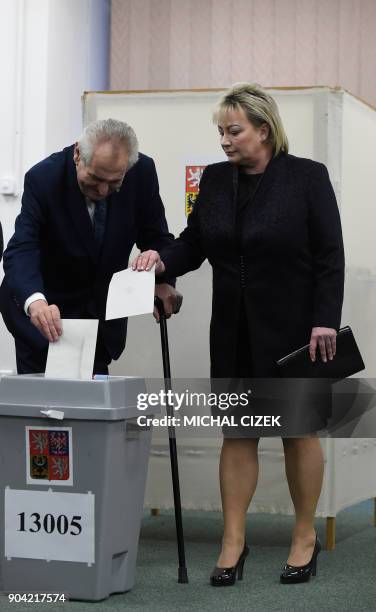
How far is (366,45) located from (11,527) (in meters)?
3.36

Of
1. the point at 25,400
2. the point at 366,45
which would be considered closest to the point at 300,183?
the point at 25,400

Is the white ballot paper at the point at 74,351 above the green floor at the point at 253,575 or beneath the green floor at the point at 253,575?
above

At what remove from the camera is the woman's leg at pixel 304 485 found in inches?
94.3

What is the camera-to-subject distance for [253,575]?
2.50 m

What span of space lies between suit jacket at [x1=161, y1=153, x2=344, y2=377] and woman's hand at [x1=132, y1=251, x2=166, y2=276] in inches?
5.9

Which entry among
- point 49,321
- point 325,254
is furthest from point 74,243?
point 325,254

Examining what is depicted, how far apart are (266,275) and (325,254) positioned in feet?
0.50

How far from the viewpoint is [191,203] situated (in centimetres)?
299

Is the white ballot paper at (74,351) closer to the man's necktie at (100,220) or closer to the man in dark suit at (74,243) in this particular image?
the man in dark suit at (74,243)

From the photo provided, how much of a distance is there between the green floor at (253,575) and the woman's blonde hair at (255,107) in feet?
3.55

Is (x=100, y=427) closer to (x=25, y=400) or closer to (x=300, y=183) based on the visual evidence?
(x=25, y=400)

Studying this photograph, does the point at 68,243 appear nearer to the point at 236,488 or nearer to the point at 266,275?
the point at 266,275

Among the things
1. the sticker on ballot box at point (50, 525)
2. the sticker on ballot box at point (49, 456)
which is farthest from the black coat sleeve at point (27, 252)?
the sticker on ballot box at point (50, 525)

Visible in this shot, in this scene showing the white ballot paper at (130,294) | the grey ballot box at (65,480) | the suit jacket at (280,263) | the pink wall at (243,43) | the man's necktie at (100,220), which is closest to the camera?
the grey ballot box at (65,480)
